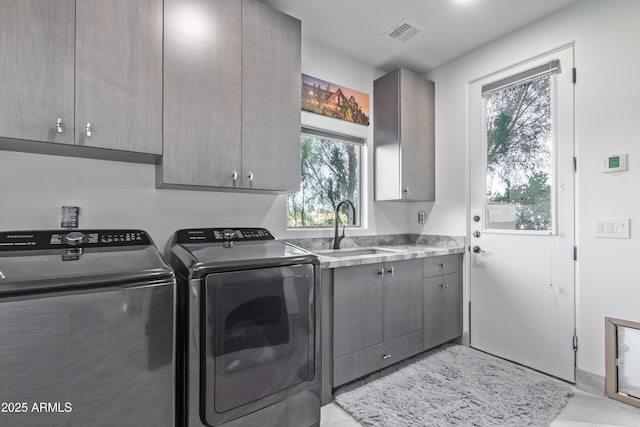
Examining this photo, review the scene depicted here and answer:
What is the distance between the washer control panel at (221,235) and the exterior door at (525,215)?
1.99 meters

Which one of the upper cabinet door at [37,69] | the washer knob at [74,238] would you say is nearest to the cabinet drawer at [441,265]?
the washer knob at [74,238]

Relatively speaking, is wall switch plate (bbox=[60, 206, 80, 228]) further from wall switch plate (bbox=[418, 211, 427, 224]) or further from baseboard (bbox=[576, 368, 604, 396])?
baseboard (bbox=[576, 368, 604, 396])

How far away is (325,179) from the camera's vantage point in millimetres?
2832

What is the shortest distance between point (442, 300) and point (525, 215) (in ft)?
3.27

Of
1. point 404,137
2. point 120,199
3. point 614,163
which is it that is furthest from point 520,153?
point 120,199

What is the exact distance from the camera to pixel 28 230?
5.04 feet

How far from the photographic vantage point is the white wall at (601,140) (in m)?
1.93

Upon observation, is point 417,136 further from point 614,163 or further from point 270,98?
point 270,98

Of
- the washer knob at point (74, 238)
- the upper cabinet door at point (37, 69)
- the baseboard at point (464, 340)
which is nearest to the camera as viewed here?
the upper cabinet door at point (37, 69)

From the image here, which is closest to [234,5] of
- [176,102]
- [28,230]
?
[176,102]

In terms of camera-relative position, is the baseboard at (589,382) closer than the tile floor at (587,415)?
No

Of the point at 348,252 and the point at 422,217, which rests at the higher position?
the point at 422,217

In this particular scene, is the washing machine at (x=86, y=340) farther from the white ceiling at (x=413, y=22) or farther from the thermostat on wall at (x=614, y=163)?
the thermostat on wall at (x=614, y=163)

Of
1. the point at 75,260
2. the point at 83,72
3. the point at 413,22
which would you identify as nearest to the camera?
the point at 75,260
